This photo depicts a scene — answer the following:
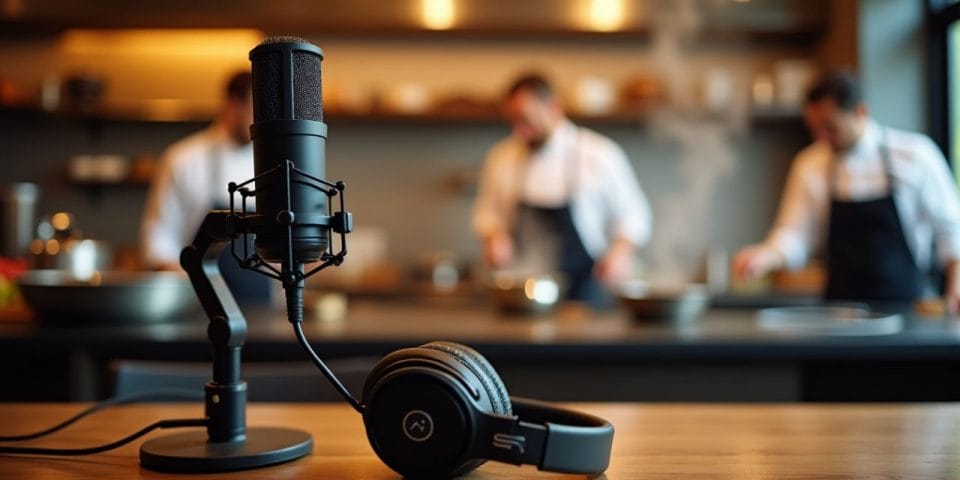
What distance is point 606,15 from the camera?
4570mm

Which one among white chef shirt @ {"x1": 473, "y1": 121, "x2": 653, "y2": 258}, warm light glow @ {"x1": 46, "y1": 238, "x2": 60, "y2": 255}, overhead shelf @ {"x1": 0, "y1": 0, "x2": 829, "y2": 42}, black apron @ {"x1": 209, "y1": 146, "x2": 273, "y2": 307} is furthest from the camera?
overhead shelf @ {"x1": 0, "y1": 0, "x2": 829, "y2": 42}

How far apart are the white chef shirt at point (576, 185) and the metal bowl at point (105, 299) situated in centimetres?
198

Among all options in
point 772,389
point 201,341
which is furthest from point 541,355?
point 201,341

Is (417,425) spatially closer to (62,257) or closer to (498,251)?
(62,257)

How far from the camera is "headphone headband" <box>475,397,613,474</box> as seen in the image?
0.73 meters

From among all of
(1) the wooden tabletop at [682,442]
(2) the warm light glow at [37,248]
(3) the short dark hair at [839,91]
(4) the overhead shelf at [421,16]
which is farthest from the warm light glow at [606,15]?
(1) the wooden tabletop at [682,442]

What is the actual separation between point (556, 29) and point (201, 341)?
300cm

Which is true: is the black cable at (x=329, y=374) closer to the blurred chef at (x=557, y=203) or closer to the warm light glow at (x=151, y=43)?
the blurred chef at (x=557, y=203)

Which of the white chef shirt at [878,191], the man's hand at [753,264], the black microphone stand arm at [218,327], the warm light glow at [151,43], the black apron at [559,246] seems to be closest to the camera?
the black microphone stand arm at [218,327]

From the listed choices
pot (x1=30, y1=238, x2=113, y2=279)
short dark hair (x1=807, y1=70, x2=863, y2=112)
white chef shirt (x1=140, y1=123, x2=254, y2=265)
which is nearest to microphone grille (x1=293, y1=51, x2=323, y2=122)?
pot (x1=30, y1=238, x2=113, y2=279)

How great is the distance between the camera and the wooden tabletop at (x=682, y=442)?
0.82m

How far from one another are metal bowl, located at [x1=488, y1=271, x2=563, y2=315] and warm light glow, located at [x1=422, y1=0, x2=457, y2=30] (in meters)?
2.24

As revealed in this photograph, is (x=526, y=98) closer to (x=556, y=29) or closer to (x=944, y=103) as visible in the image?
(x=556, y=29)

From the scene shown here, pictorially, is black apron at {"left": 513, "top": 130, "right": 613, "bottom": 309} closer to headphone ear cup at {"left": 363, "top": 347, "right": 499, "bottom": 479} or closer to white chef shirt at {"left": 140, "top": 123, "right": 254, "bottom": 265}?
white chef shirt at {"left": 140, "top": 123, "right": 254, "bottom": 265}
